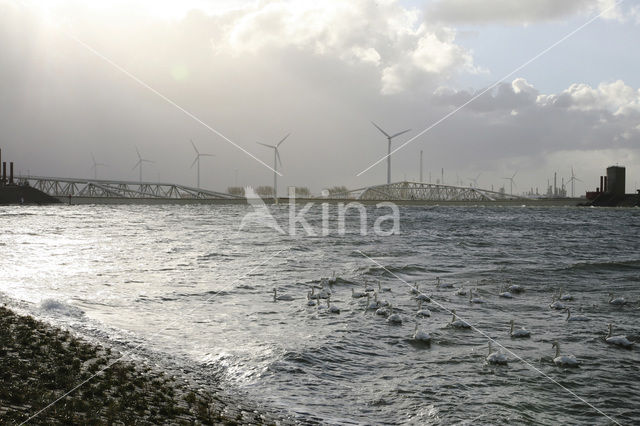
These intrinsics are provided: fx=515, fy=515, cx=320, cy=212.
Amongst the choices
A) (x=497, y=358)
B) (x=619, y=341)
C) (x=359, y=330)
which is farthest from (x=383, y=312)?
(x=619, y=341)

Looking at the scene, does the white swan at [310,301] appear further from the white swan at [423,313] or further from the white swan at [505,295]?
the white swan at [505,295]

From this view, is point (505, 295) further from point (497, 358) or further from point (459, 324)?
point (497, 358)

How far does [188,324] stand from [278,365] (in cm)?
454

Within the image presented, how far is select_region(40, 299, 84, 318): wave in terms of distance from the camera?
14.9m

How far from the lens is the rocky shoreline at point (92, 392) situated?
695cm

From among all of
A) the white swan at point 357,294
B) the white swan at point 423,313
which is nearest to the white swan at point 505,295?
the white swan at point 423,313

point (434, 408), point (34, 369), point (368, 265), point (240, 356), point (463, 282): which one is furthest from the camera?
point (368, 265)

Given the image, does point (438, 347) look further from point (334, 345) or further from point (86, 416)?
point (86, 416)

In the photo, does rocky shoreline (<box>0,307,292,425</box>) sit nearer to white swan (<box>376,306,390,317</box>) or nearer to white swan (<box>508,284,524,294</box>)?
white swan (<box>376,306,390,317</box>)

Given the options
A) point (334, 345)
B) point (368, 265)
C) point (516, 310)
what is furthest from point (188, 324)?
point (368, 265)

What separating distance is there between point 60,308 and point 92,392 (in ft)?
28.8

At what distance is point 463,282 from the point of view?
2414 cm

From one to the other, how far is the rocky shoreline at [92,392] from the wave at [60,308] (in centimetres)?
432

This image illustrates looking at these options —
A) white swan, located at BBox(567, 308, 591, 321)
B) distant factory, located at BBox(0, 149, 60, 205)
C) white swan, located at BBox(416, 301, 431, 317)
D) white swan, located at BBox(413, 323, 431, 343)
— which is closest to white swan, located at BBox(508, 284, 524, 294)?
white swan, located at BBox(567, 308, 591, 321)
